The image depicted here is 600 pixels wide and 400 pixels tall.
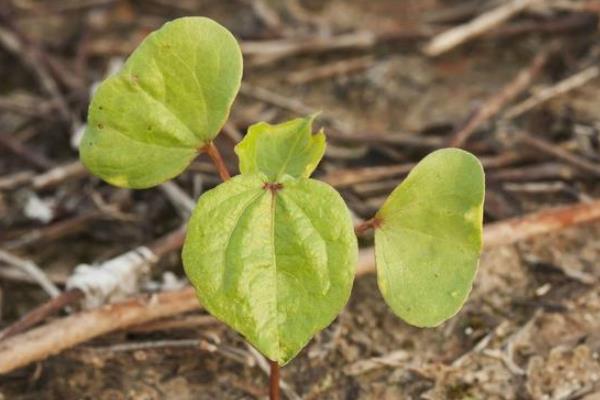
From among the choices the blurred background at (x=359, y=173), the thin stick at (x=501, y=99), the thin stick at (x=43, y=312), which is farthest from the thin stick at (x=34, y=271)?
the thin stick at (x=501, y=99)

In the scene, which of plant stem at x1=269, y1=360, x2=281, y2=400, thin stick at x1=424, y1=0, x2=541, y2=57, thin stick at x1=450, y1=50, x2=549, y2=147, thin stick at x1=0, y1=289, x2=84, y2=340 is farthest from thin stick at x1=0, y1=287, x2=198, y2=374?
thin stick at x1=424, y1=0, x2=541, y2=57

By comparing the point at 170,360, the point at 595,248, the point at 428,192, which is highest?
the point at 428,192

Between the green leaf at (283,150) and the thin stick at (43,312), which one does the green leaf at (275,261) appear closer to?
the green leaf at (283,150)

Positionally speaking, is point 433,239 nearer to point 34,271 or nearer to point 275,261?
point 275,261

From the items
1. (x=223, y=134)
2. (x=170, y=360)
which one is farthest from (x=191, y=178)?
(x=170, y=360)

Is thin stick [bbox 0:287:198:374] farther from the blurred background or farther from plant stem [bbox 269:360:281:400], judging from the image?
plant stem [bbox 269:360:281:400]

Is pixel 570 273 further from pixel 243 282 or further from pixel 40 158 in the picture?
pixel 40 158

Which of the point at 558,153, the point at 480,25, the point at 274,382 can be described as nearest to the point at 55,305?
the point at 274,382
